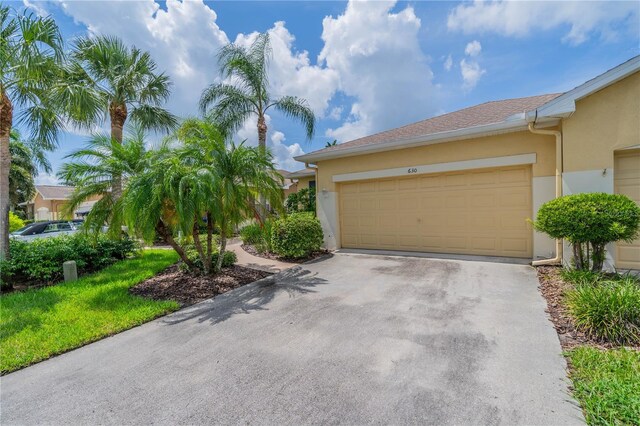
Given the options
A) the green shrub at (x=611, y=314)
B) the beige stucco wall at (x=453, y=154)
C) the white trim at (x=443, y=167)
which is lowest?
the green shrub at (x=611, y=314)

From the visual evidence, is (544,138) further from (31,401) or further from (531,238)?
(31,401)

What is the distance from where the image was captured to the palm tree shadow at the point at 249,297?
202 inches

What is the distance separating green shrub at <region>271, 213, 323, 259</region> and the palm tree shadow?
4.01ft

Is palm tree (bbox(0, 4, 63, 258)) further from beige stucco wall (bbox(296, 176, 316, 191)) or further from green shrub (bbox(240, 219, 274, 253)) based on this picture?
beige stucco wall (bbox(296, 176, 316, 191))

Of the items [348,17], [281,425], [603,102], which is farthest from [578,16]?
[281,425]

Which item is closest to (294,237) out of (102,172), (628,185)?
(102,172)

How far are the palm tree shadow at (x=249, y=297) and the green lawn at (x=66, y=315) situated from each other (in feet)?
1.73

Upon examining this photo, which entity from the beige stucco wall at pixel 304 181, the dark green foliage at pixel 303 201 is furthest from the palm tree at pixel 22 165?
the dark green foliage at pixel 303 201

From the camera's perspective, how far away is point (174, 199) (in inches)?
232

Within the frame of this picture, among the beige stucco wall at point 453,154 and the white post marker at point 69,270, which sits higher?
the beige stucco wall at point 453,154

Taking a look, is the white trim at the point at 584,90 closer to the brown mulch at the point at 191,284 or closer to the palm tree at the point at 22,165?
the brown mulch at the point at 191,284

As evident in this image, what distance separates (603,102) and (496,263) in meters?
4.27

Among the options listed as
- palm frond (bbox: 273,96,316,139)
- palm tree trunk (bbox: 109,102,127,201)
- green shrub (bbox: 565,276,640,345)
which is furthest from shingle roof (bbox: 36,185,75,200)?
green shrub (bbox: 565,276,640,345)

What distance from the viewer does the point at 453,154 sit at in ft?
26.9
